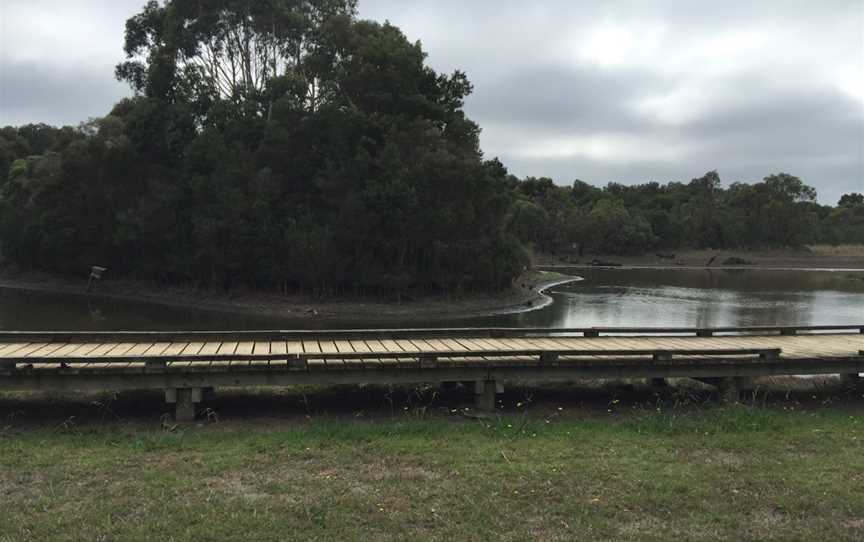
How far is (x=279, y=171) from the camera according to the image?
41.5m

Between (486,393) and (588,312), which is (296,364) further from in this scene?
(588,312)

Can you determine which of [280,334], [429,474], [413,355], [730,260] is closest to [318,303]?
[280,334]

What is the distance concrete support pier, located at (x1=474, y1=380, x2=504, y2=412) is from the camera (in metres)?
8.99

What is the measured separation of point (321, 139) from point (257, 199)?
224 inches

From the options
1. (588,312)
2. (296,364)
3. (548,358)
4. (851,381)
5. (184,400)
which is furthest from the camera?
(588,312)

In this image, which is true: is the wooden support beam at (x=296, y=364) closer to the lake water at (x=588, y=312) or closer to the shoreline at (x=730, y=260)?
the lake water at (x=588, y=312)

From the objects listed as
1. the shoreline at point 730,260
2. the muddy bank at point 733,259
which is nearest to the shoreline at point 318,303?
the shoreline at point 730,260

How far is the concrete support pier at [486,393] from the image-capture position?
8992 millimetres

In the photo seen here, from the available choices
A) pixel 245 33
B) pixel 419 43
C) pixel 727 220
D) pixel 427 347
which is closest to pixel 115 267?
pixel 245 33

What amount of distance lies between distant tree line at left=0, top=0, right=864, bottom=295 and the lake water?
487cm

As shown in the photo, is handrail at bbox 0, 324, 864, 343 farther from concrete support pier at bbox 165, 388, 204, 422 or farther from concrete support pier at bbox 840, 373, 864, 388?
concrete support pier at bbox 165, 388, 204, 422

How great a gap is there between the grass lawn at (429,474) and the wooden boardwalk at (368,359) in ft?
1.84

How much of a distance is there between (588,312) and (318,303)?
16.7 m

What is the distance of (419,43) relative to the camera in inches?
1674
